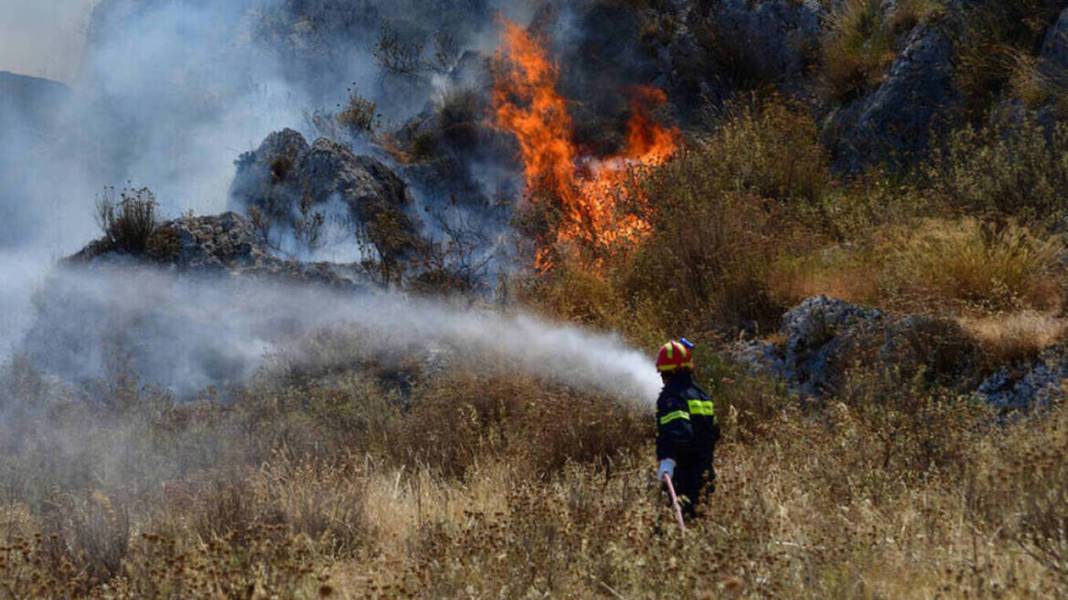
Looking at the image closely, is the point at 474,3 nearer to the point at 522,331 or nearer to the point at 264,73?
the point at 264,73

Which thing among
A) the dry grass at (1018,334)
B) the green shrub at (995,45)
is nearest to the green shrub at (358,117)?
the green shrub at (995,45)

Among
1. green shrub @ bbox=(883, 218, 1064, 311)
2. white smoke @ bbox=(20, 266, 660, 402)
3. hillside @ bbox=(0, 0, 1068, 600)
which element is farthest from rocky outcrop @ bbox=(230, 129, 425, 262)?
green shrub @ bbox=(883, 218, 1064, 311)

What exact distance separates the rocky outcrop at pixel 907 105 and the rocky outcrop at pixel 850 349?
469cm

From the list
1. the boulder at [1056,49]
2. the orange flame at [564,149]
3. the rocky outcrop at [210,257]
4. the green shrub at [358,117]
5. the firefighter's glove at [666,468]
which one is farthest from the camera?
the green shrub at [358,117]

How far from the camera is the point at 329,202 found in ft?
43.1

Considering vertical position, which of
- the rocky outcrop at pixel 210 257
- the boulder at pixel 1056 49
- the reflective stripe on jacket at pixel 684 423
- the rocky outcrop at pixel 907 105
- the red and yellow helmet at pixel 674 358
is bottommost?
the rocky outcrop at pixel 210 257

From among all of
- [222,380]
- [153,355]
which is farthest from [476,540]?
[153,355]

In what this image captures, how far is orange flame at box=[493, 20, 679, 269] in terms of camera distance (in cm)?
1181

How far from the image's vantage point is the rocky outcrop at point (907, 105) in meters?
11.4

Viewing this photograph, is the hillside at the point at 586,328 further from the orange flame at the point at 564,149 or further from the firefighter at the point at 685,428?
the firefighter at the point at 685,428

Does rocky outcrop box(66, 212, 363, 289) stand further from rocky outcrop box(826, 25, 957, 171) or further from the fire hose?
the fire hose

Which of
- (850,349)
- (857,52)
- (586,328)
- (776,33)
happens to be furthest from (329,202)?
(850,349)

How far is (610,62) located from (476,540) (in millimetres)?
13181

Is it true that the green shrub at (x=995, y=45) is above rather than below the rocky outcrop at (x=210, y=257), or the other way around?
above
